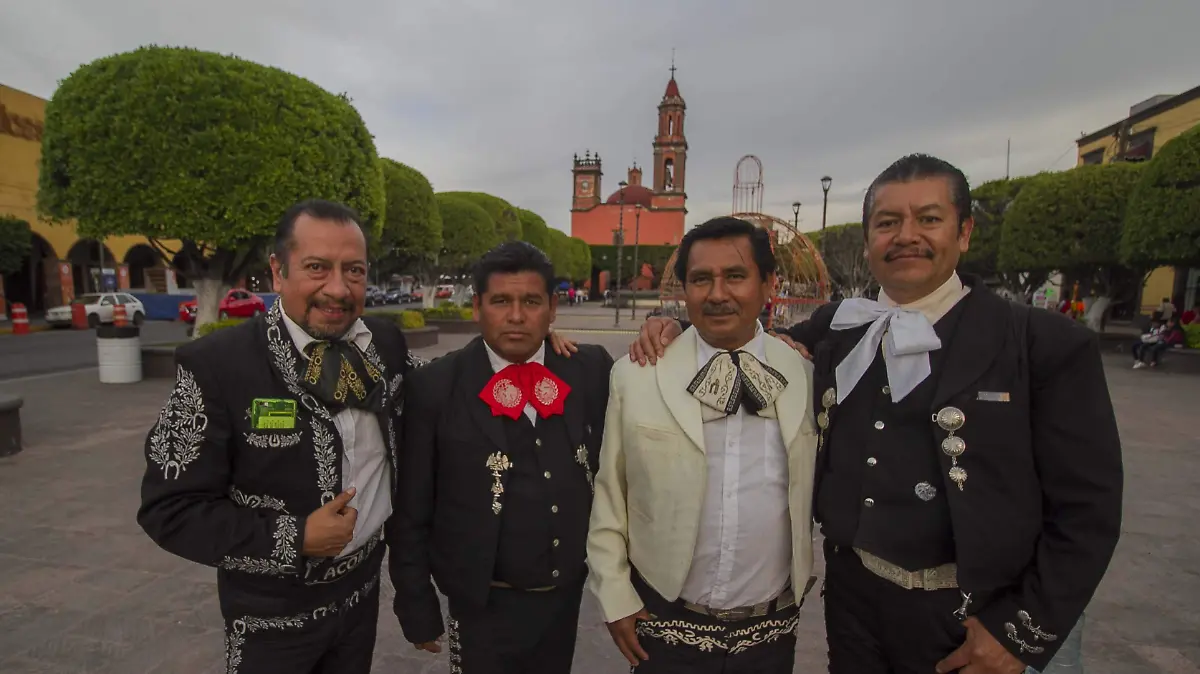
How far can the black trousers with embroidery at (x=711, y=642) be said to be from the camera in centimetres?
195

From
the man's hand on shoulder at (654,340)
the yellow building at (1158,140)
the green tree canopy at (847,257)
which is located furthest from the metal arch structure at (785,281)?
Result: the yellow building at (1158,140)

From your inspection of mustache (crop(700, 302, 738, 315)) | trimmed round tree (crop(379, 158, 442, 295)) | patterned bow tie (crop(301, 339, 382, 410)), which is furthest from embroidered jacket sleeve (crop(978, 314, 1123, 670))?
trimmed round tree (crop(379, 158, 442, 295))

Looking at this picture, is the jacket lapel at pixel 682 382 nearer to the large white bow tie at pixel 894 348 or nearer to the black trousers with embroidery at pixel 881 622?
the large white bow tie at pixel 894 348

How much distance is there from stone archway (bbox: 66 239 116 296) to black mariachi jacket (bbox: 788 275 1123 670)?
32882 millimetres

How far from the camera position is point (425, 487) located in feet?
6.89

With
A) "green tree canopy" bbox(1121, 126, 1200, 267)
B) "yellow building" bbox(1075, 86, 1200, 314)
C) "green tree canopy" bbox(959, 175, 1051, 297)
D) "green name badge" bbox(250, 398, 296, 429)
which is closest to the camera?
"green name badge" bbox(250, 398, 296, 429)

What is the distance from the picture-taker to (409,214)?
19.3 m

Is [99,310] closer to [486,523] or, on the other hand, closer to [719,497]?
[486,523]

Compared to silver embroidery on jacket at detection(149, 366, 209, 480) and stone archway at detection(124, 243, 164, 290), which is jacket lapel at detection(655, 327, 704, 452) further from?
stone archway at detection(124, 243, 164, 290)

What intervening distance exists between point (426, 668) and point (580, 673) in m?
0.84

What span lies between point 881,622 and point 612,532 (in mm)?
904

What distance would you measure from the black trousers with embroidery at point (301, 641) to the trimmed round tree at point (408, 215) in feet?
58.5

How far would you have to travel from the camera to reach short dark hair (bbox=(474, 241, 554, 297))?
2086 mm

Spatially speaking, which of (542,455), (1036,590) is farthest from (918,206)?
(542,455)
